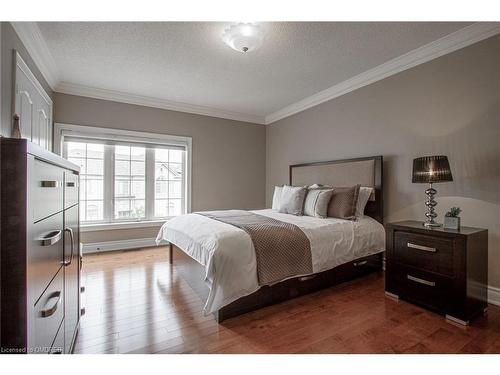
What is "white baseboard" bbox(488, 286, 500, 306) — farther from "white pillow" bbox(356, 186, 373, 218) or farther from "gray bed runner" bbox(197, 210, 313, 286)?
"gray bed runner" bbox(197, 210, 313, 286)

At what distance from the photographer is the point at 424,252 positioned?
6.70 feet

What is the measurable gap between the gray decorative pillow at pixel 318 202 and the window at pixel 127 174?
2273 millimetres

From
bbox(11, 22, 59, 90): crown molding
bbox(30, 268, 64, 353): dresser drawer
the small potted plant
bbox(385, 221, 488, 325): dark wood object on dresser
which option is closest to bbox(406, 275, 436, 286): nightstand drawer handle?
bbox(385, 221, 488, 325): dark wood object on dresser

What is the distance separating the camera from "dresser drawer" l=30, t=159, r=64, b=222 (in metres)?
0.91

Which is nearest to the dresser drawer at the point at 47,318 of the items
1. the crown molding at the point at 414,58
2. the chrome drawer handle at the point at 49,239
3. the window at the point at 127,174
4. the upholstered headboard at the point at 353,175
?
the chrome drawer handle at the point at 49,239

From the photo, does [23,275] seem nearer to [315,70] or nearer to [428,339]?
[428,339]

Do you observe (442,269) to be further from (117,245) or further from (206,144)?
(117,245)

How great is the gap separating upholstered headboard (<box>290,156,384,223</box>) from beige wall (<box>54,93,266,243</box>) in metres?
1.29

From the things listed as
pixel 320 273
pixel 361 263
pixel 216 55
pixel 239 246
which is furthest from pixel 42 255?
pixel 361 263

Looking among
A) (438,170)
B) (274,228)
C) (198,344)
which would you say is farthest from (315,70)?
(198,344)

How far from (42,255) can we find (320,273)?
7.11 ft

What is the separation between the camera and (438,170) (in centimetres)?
213

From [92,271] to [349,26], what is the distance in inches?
150

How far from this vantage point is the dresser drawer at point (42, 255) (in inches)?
34.4
